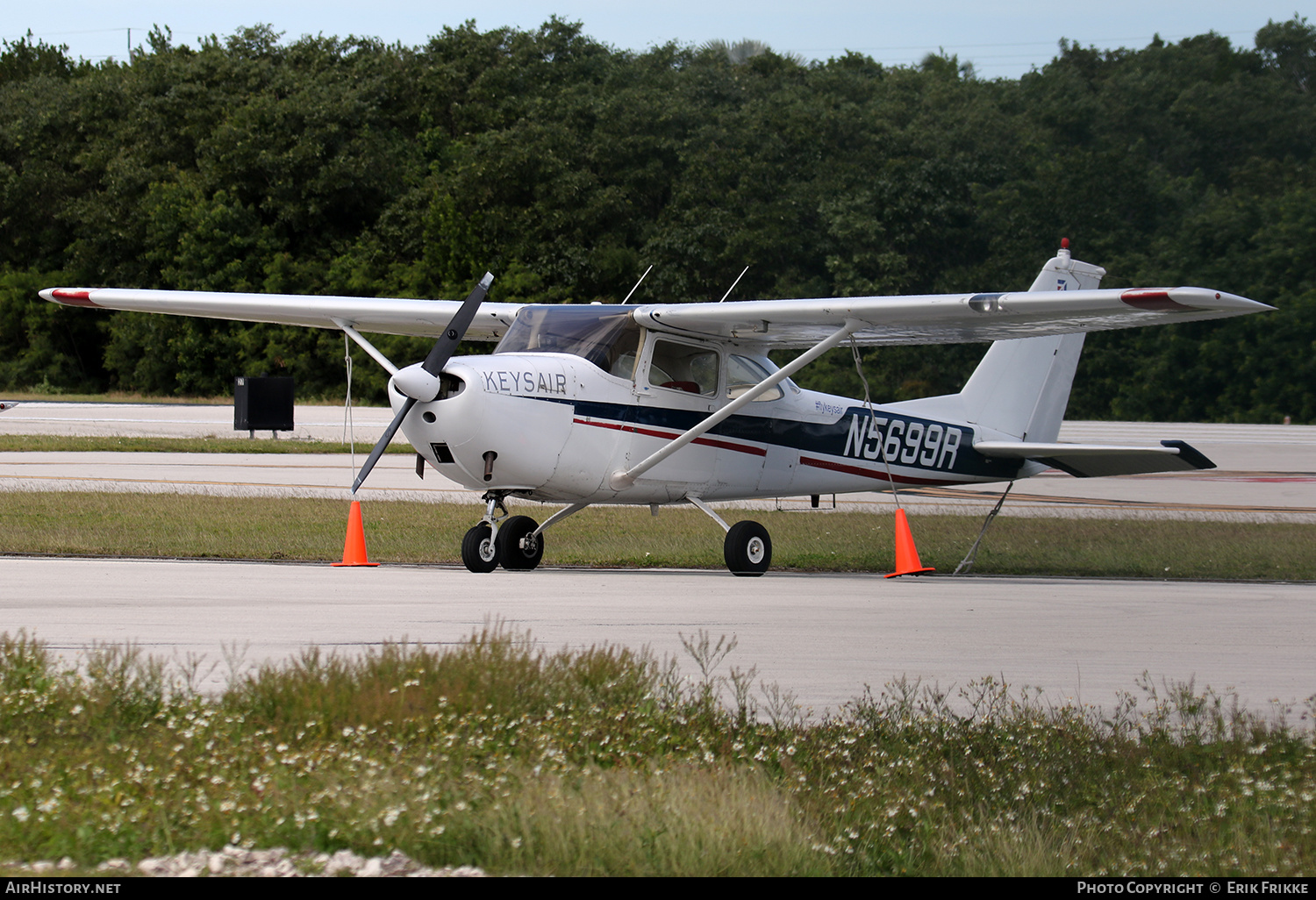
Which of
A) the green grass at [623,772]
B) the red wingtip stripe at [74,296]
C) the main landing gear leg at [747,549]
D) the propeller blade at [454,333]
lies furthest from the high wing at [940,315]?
the red wingtip stripe at [74,296]

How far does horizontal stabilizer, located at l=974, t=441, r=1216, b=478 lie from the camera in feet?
42.1

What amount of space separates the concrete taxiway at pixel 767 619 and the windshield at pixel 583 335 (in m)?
2.23

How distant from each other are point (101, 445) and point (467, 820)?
97.1ft

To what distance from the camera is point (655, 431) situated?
44.0ft

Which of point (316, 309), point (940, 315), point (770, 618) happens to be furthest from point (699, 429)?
point (316, 309)

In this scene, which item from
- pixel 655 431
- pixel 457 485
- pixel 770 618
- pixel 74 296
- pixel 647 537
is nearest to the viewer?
→ pixel 770 618

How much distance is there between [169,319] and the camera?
57.4 m

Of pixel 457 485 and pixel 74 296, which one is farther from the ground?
pixel 74 296

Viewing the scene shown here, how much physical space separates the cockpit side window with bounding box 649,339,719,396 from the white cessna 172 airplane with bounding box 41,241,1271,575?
2 cm

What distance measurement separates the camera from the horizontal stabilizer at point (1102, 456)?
12.8 m

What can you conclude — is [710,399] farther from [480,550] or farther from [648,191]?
[648,191]

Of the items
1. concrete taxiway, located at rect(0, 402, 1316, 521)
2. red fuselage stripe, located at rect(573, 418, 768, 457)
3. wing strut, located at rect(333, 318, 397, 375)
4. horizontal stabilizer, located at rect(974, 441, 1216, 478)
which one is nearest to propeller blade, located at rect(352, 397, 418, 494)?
wing strut, located at rect(333, 318, 397, 375)

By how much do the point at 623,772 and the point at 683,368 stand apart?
9.31 m

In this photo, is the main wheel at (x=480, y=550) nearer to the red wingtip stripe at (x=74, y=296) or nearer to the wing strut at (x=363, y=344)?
the wing strut at (x=363, y=344)
